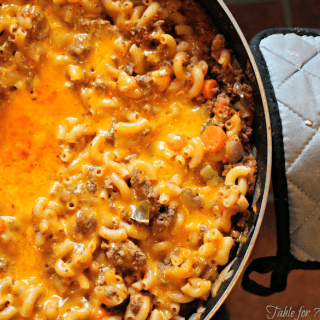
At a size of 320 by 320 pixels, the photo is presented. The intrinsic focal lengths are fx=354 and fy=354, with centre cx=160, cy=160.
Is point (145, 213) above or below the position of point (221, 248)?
above

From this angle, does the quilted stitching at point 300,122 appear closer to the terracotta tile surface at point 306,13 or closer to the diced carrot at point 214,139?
the diced carrot at point 214,139

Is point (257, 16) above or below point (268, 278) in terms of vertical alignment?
above

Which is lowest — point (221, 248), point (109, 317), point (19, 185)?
point (109, 317)

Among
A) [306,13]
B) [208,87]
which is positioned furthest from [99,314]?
[306,13]

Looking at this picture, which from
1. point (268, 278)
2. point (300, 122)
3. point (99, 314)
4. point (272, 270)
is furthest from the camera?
point (268, 278)

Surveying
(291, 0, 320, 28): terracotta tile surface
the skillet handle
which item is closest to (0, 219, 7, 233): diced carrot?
the skillet handle

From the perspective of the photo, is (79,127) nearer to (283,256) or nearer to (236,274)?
(236,274)

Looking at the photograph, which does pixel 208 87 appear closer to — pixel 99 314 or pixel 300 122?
pixel 300 122

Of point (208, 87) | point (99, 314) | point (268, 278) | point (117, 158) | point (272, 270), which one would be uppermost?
point (208, 87)

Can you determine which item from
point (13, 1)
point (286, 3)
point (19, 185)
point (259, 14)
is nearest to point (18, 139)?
point (19, 185)
